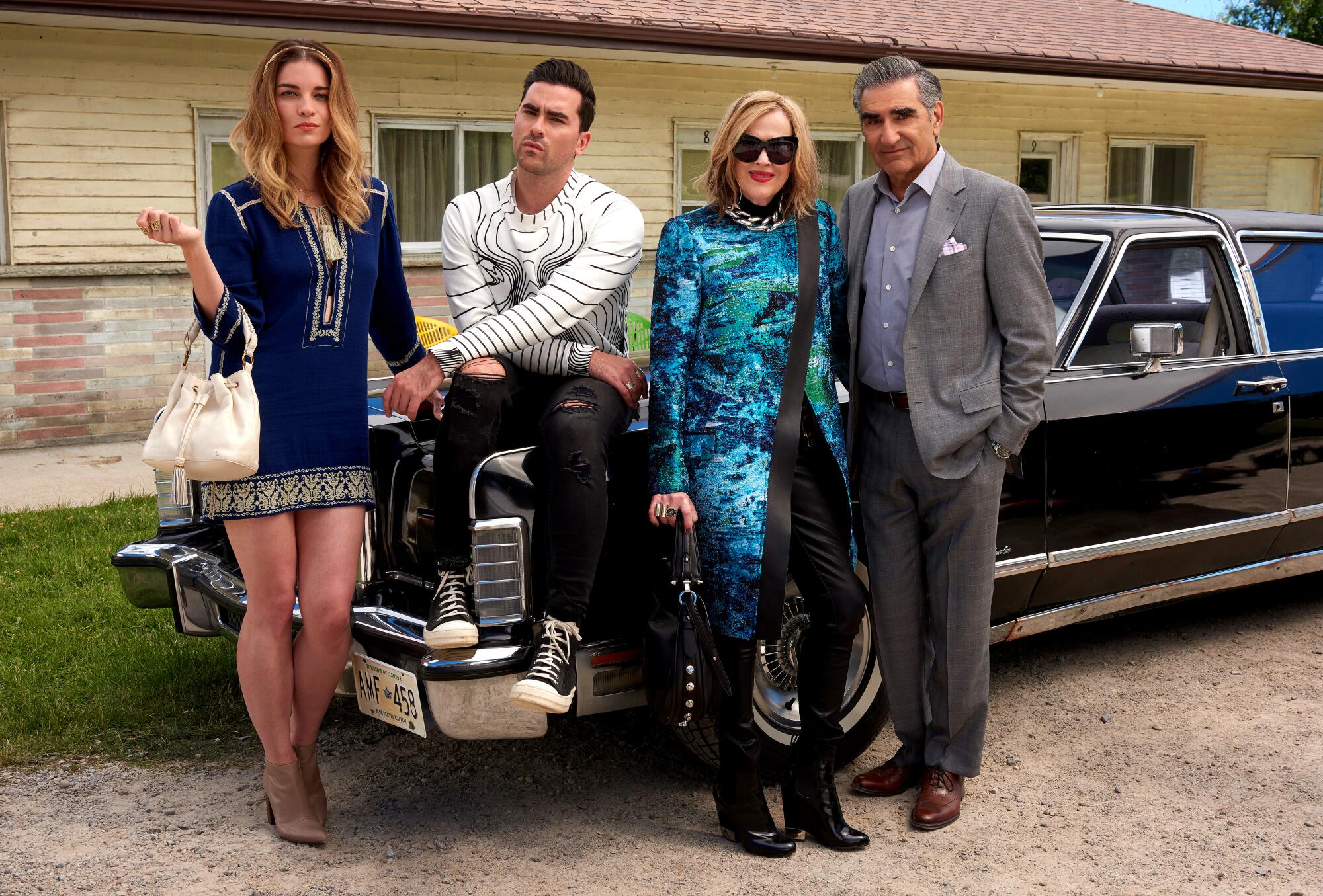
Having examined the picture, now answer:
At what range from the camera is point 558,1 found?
11094 millimetres

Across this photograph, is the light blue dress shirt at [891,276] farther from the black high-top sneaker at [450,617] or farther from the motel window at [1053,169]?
the motel window at [1053,169]

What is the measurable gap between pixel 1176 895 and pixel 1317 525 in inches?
93.6

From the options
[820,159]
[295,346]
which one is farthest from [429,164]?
[295,346]

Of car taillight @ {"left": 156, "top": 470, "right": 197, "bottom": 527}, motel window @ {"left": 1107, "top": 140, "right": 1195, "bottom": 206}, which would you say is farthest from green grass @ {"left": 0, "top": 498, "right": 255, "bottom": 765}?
motel window @ {"left": 1107, "top": 140, "right": 1195, "bottom": 206}

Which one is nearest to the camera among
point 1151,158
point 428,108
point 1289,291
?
point 1289,291

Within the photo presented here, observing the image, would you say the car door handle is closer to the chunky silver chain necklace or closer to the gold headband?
the chunky silver chain necklace

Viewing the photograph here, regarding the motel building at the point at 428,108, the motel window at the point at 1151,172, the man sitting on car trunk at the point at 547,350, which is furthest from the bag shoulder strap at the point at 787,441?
the motel window at the point at 1151,172

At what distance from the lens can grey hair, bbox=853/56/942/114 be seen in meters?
3.54

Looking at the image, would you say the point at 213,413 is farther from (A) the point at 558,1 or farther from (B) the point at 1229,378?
(A) the point at 558,1

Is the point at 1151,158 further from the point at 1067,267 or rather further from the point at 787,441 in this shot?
the point at 787,441

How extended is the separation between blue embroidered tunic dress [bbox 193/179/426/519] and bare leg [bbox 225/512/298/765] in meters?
0.07

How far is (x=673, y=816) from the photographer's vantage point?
3691 millimetres

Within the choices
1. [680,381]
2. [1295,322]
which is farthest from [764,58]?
[680,381]

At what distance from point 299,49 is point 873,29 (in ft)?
34.1
